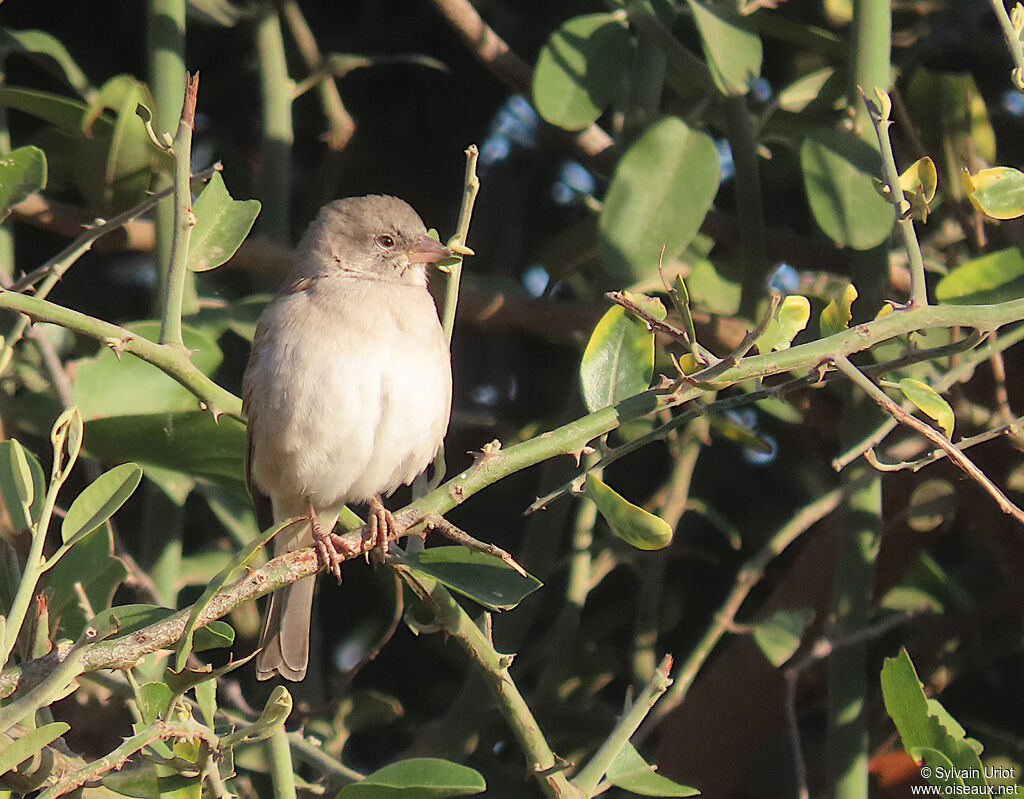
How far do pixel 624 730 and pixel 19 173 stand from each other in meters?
1.53

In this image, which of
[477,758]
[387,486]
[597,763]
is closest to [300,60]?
[387,486]

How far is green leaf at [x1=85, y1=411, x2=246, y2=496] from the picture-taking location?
279 cm

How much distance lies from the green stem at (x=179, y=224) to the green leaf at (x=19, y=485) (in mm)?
290

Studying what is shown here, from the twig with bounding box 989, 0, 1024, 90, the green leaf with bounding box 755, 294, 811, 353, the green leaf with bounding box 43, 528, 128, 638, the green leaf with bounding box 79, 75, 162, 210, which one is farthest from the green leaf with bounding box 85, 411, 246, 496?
the twig with bounding box 989, 0, 1024, 90

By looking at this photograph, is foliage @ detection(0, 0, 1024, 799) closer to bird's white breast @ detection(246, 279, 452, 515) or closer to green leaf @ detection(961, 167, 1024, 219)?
green leaf @ detection(961, 167, 1024, 219)

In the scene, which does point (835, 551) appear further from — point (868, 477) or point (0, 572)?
point (0, 572)

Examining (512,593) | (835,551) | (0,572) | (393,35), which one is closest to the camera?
(512,593)

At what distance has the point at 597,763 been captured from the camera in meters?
2.23

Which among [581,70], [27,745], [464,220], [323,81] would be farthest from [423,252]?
[27,745]

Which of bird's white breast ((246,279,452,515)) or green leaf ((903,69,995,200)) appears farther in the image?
green leaf ((903,69,995,200))

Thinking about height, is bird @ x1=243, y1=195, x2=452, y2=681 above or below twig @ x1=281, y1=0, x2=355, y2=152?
below

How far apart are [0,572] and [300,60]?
2136 mm

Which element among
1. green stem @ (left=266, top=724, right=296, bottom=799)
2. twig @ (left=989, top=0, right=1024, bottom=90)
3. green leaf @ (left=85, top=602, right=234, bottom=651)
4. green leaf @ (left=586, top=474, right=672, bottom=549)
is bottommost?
green stem @ (left=266, top=724, right=296, bottom=799)

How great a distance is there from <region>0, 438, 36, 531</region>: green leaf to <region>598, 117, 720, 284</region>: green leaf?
4.41 ft
